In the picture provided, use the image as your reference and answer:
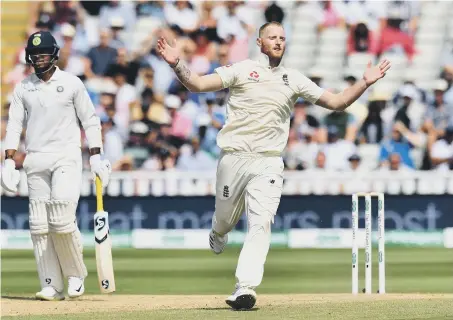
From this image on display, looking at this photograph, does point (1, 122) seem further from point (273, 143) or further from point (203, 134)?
point (273, 143)

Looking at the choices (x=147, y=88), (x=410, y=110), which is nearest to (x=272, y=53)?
(x=410, y=110)

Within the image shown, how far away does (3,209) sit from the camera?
1703cm

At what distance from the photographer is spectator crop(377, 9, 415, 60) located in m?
20.1

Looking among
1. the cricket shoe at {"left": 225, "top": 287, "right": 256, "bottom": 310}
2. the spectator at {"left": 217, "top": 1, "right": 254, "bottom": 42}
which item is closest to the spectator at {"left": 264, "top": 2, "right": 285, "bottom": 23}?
the spectator at {"left": 217, "top": 1, "right": 254, "bottom": 42}

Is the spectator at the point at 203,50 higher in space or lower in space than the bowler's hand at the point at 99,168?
higher

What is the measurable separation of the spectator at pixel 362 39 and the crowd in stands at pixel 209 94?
19 mm

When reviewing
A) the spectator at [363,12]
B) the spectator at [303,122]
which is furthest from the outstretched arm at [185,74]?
the spectator at [363,12]

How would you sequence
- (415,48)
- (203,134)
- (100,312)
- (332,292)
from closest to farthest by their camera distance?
(100,312)
(332,292)
(203,134)
(415,48)

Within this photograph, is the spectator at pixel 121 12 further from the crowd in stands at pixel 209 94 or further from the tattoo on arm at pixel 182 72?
the tattoo on arm at pixel 182 72

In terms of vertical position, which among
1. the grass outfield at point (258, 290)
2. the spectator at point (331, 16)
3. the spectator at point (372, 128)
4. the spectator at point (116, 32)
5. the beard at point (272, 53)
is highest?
the spectator at point (331, 16)

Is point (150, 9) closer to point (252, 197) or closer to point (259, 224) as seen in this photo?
point (252, 197)

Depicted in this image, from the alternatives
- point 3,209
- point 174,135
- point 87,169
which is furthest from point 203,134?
point 3,209

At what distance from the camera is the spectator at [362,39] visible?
20141 millimetres

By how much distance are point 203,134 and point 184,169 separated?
66cm
